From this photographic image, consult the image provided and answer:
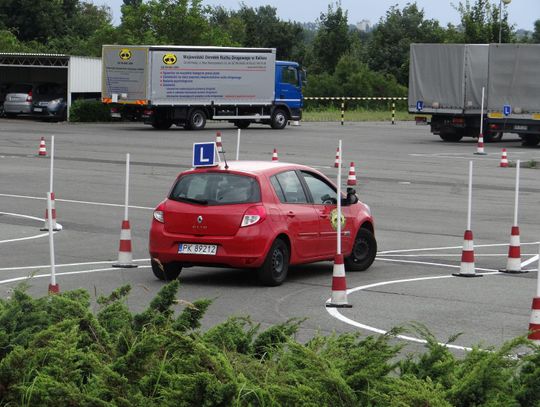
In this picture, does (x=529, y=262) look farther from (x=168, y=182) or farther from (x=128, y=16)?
(x=128, y=16)

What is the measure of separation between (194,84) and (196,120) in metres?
1.58

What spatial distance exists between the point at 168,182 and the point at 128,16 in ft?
155

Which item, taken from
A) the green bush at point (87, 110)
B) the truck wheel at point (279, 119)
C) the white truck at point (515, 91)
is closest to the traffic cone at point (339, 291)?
the white truck at point (515, 91)

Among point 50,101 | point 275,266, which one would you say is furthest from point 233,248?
point 50,101

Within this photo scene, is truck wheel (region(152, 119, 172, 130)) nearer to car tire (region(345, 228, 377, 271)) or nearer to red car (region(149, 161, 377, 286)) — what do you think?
car tire (region(345, 228, 377, 271))

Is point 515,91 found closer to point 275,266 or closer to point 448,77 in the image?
point 448,77

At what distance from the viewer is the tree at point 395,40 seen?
90.6 metres

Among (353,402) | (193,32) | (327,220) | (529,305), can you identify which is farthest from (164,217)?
(193,32)

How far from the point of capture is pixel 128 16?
2928 inches

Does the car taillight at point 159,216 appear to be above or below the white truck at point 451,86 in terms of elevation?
below

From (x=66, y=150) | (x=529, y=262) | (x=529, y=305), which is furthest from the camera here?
(x=66, y=150)

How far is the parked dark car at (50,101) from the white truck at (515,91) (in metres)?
20.5

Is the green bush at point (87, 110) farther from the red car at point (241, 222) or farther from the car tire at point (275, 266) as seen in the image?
the car tire at point (275, 266)

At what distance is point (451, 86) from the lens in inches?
1861
